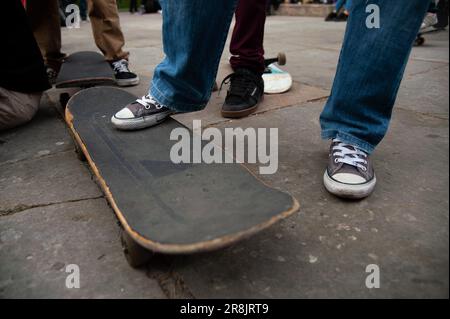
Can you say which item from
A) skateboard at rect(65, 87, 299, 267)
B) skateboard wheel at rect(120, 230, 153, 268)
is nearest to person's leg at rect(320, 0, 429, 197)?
skateboard at rect(65, 87, 299, 267)

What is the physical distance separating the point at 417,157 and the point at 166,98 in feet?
3.43

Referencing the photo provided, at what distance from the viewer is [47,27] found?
2557 mm

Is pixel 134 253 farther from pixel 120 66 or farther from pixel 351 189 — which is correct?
pixel 120 66

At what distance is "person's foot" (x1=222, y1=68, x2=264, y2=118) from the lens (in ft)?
6.22

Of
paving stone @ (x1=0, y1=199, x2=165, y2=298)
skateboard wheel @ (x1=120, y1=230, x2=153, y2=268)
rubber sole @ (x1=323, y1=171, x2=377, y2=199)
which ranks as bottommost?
paving stone @ (x1=0, y1=199, x2=165, y2=298)

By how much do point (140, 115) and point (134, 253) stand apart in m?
0.73

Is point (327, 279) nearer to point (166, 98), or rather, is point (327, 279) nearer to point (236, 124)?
point (166, 98)

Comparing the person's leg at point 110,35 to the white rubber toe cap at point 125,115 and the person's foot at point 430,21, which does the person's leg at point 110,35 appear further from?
the person's foot at point 430,21

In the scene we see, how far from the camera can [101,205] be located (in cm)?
116

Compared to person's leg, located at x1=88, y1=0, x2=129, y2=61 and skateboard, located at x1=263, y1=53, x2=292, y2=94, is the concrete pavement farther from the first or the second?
person's leg, located at x1=88, y1=0, x2=129, y2=61

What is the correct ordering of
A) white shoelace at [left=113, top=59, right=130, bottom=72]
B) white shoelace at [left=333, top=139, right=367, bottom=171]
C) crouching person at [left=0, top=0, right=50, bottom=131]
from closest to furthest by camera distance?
white shoelace at [left=333, top=139, right=367, bottom=171] < crouching person at [left=0, top=0, right=50, bottom=131] < white shoelace at [left=113, top=59, right=130, bottom=72]

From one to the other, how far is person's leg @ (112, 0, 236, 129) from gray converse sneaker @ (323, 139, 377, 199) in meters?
0.59

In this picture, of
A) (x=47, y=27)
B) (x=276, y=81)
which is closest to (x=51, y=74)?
(x=47, y=27)

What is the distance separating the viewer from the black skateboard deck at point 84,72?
2.01m
